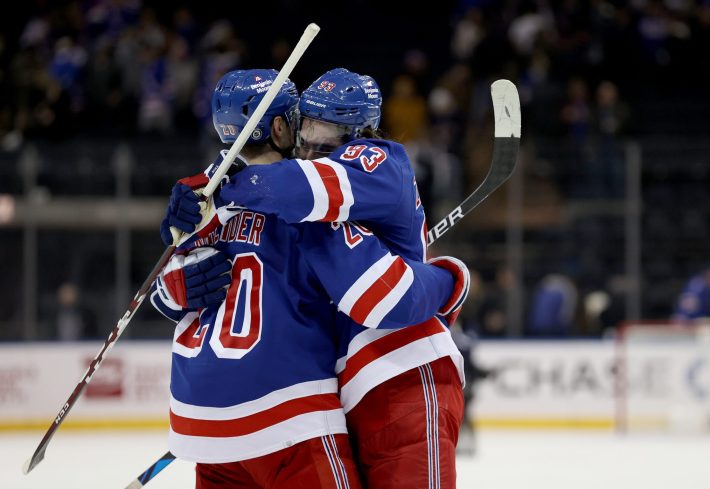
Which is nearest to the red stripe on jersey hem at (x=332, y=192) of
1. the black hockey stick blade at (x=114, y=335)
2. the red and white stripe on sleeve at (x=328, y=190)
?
the red and white stripe on sleeve at (x=328, y=190)

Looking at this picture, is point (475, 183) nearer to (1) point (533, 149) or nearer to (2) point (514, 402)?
(1) point (533, 149)

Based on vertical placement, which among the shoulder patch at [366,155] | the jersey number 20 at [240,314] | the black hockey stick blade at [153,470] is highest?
the shoulder patch at [366,155]

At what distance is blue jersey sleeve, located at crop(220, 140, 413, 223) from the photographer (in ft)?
6.32

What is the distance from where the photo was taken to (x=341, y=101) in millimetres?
2061

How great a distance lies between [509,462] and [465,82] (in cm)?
411

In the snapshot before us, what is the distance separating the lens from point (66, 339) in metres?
7.38

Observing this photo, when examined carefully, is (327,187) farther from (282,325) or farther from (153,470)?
(153,470)

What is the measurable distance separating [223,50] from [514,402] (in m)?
3.72

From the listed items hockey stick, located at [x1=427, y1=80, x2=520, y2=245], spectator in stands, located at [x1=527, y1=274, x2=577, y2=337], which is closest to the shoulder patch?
hockey stick, located at [x1=427, y1=80, x2=520, y2=245]

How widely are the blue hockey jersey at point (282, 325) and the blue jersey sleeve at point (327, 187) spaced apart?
6 centimetres

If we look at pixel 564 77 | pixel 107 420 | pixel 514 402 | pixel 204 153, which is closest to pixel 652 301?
pixel 514 402

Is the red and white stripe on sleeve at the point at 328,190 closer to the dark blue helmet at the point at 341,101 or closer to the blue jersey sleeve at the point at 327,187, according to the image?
the blue jersey sleeve at the point at 327,187

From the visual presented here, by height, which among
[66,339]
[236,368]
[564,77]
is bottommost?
[66,339]

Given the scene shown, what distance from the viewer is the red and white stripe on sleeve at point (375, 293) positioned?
1955 mm
